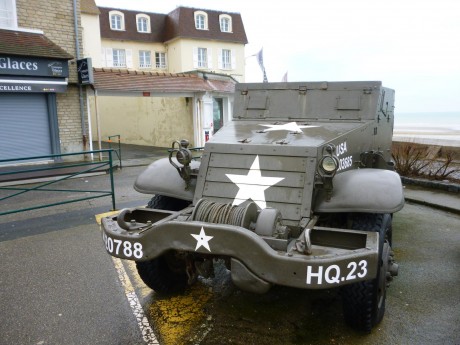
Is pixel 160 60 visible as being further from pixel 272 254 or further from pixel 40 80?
pixel 272 254

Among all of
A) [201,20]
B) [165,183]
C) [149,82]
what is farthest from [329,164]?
[201,20]

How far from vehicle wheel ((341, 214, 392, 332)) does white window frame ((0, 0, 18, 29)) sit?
11.8m

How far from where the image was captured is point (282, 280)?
269 cm

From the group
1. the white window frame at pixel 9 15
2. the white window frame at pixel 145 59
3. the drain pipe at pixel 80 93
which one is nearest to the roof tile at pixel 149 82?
the drain pipe at pixel 80 93

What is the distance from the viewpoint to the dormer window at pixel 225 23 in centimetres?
3064

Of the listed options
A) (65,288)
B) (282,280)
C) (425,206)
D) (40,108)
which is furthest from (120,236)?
(40,108)

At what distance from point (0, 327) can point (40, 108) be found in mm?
10280

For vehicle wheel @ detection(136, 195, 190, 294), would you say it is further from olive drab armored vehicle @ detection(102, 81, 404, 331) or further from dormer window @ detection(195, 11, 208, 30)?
dormer window @ detection(195, 11, 208, 30)

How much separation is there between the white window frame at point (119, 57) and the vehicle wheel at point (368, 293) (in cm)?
2919

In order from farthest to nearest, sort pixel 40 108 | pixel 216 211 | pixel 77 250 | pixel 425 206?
pixel 40 108, pixel 425 206, pixel 77 250, pixel 216 211

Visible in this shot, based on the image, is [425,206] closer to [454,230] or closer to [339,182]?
[454,230]

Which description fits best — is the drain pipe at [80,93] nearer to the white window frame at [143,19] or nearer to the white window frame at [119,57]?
the white window frame at [119,57]

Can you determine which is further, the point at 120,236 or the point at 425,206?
the point at 425,206

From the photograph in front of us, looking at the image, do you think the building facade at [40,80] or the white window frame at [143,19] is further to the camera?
the white window frame at [143,19]
